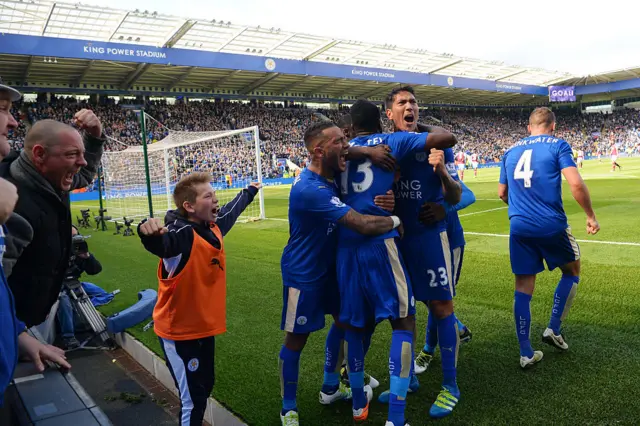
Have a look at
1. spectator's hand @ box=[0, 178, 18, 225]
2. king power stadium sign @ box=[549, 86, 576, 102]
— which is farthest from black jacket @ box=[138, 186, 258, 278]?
king power stadium sign @ box=[549, 86, 576, 102]

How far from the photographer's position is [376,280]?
2895mm

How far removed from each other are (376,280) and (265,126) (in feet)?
132

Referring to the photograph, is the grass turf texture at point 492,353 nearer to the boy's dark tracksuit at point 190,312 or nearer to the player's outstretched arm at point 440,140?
the boy's dark tracksuit at point 190,312

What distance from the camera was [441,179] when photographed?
3.26 m

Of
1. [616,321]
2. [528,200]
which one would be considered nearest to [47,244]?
[528,200]

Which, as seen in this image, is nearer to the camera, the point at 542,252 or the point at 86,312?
the point at 542,252

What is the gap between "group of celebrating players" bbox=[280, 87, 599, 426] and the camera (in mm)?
2900

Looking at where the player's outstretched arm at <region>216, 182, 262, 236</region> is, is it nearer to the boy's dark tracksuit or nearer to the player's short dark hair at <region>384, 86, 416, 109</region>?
the boy's dark tracksuit

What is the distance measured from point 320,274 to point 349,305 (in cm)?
31

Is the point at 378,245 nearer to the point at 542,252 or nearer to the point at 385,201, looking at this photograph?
the point at 385,201

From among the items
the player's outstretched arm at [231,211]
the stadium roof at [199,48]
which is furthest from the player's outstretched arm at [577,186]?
the stadium roof at [199,48]

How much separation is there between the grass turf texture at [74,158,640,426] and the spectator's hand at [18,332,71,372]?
4.92 ft

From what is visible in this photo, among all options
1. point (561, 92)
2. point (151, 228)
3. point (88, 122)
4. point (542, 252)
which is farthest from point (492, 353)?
point (561, 92)

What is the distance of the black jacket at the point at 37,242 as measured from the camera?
2510 mm
